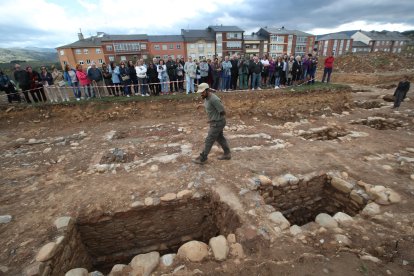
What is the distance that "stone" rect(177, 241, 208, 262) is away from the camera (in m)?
3.20

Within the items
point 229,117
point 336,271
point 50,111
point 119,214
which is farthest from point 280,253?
point 50,111

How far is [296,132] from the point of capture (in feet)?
27.4

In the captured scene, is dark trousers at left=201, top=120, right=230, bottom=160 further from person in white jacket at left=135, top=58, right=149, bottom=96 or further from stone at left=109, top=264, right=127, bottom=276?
person in white jacket at left=135, top=58, right=149, bottom=96

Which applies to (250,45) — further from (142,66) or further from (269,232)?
(269,232)

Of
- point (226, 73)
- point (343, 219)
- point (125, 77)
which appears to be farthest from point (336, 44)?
point (343, 219)

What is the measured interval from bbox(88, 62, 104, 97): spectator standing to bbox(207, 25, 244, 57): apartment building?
39220 millimetres

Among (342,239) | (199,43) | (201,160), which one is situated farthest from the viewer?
(199,43)

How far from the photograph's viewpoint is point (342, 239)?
3.38 meters

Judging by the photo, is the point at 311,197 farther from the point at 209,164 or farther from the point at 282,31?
the point at 282,31

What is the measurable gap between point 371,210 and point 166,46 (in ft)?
156

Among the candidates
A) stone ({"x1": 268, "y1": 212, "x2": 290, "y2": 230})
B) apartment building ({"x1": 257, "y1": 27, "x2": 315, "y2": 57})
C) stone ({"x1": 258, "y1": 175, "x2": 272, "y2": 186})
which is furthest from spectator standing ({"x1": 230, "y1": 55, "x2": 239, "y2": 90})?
apartment building ({"x1": 257, "y1": 27, "x2": 315, "y2": 57})

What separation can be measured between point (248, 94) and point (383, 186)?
23.1 feet

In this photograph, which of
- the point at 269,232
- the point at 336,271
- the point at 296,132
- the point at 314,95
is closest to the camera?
the point at 336,271

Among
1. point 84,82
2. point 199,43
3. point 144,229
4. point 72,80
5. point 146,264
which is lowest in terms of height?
point 144,229
